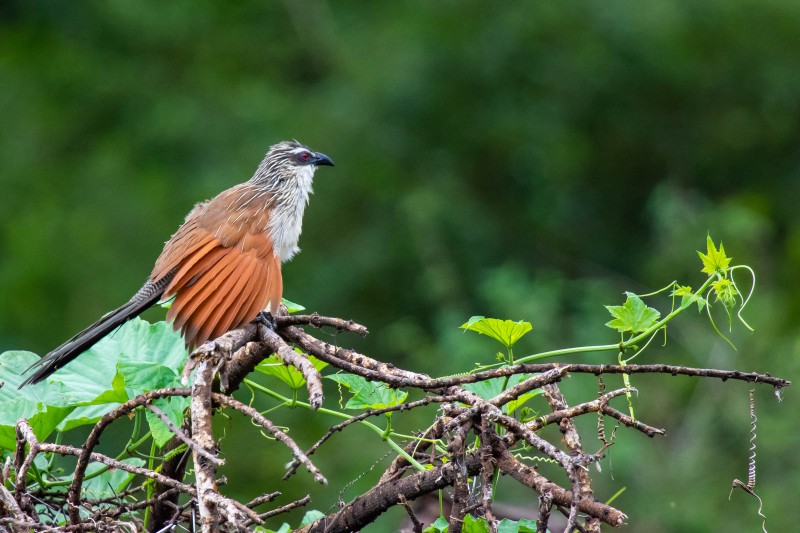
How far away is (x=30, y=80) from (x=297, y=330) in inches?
388

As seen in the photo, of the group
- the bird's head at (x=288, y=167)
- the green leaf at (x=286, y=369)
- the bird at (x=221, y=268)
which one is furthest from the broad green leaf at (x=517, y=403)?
the bird's head at (x=288, y=167)

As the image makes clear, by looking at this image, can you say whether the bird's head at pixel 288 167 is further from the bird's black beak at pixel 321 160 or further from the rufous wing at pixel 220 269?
the rufous wing at pixel 220 269

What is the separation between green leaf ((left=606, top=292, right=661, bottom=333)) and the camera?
160 cm

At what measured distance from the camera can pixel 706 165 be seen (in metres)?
9.52

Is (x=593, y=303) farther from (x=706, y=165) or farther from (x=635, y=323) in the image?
Answer: (x=635, y=323)

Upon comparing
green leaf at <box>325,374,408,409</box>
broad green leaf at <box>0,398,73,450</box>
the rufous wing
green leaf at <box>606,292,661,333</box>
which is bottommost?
broad green leaf at <box>0,398,73,450</box>

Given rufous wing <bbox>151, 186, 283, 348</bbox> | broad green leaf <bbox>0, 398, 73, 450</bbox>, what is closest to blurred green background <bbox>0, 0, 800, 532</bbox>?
rufous wing <bbox>151, 186, 283, 348</bbox>

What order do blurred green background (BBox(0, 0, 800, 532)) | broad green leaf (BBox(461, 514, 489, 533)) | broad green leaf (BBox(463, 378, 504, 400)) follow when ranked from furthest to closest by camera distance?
blurred green background (BBox(0, 0, 800, 532)), broad green leaf (BBox(463, 378, 504, 400)), broad green leaf (BBox(461, 514, 489, 533))

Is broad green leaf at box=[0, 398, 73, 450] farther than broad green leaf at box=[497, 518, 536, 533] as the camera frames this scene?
Yes

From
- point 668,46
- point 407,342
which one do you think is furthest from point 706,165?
point 407,342

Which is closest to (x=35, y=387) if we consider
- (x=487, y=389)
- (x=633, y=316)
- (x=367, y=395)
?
(x=367, y=395)

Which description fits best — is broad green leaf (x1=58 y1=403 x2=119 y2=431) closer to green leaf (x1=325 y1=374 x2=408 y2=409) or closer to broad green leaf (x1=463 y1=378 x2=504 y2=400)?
green leaf (x1=325 y1=374 x2=408 y2=409)

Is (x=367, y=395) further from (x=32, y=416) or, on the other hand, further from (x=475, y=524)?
(x=32, y=416)

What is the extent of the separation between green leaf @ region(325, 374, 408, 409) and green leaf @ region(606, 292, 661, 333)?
0.33 metres
